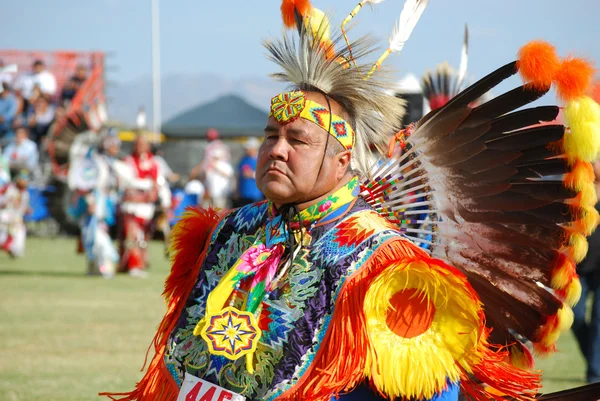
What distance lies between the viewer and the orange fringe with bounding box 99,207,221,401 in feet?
10.2

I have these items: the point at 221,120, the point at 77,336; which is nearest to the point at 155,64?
the point at 221,120

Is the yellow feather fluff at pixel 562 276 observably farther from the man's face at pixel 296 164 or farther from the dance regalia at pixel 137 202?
the dance regalia at pixel 137 202

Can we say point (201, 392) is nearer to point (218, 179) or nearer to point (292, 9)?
point (292, 9)

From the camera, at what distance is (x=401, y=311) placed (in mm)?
2725

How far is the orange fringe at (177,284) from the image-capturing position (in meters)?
3.11

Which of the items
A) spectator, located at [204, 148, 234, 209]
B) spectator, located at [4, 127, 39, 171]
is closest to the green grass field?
spectator, located at [204, 148, 234, 209]

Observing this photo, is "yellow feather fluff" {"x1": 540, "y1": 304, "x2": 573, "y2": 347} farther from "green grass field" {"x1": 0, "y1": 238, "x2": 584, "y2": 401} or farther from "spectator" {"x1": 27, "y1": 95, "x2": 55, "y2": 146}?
"spectator" {"x1": 27, "y1": 95, "x2": 55, "y2": 146}

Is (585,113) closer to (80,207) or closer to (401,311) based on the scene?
(401,311)

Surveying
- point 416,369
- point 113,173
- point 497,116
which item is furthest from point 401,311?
point 113,173

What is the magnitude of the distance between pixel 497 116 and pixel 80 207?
30.8 ft

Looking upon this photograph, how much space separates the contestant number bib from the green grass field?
2.49 meters

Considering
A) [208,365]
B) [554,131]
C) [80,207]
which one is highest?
[554,131]

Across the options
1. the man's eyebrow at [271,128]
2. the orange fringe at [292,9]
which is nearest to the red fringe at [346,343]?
the man's eyebrow at [271,128]

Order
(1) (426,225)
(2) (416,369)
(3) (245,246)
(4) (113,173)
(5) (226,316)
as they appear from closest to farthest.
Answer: (2) (416,369), (5) (226,316), (3) (245,246), (1) (426,225), (4) (113,173)
